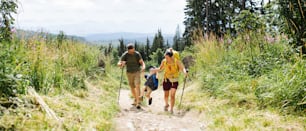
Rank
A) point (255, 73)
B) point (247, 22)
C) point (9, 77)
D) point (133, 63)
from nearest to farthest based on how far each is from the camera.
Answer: point (9, 77)
point (255, 73)
point (247, 22)
point (133, 63)

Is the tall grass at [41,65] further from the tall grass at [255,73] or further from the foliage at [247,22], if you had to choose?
the foliage at [247,22]

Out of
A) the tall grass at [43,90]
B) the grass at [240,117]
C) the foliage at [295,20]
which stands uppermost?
the foliage at [295,20]

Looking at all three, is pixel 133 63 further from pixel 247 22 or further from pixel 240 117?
pixel 240 117

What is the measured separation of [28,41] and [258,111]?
492 centimetres

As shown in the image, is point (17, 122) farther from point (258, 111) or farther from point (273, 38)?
point (273, 38)

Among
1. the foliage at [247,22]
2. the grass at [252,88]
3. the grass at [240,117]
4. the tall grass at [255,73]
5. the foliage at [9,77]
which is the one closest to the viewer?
the foliage at [9,77]

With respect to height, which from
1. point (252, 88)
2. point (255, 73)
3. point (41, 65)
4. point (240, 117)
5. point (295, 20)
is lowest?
point (240, 117)

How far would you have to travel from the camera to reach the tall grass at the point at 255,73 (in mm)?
5188

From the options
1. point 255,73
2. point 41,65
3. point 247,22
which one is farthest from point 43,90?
point 247,22

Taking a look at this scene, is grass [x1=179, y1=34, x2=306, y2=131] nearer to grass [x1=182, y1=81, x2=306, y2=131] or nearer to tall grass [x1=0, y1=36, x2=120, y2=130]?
grass [x1=182, y1=81, x2=306, y2=131]

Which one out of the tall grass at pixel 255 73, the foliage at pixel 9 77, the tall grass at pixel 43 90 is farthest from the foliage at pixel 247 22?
the foliage at pixel 9 77

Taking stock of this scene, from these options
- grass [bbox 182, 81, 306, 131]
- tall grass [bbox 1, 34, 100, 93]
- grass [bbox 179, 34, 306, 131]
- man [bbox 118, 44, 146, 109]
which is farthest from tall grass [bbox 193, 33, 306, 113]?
tall grass [bbox 1, 34, 100, 93]

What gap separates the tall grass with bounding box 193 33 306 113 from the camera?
5188 millimetres

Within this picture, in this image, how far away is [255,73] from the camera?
7191 millimetres
